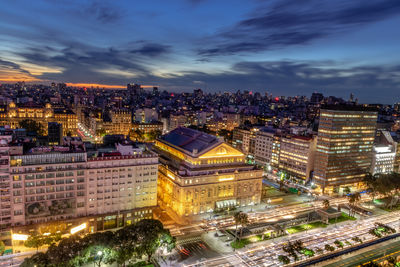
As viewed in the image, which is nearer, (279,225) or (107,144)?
(279,225)

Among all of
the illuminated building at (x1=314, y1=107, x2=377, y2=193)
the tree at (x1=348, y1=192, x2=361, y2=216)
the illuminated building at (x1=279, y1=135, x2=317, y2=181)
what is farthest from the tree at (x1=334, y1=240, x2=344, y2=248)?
the illuminated building at (x1=279, y1=135, x2=317, y2=181)

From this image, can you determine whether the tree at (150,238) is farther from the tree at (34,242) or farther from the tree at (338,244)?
the tree at (338,244)

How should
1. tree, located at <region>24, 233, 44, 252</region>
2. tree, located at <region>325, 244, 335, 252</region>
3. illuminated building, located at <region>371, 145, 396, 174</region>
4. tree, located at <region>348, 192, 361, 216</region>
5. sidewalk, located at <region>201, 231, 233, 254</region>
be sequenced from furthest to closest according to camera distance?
illuminated building, located at <region>371, 145, 396, 174</region> < tree, located at <region>348, 192, 361, 216</region> < sidewalk, located at <region>201, 231, 233, 254</region> < tree, located at <region>325, 244, 335, 252</region> < tree, located at <region>24, 233, 44, 252</region>

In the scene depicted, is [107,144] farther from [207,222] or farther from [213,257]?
[213,257]

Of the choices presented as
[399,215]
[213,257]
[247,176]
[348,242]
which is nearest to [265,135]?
[247,176]

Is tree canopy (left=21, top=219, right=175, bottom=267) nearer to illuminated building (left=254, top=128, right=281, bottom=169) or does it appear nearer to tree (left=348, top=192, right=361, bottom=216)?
tree (left=348, top=192, right=361, bottom=216)

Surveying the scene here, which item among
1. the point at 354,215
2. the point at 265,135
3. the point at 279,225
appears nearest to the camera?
the point at 279,225

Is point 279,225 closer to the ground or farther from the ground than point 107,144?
closer to the ground

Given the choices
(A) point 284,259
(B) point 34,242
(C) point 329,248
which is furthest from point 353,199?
(B) point 34,242
